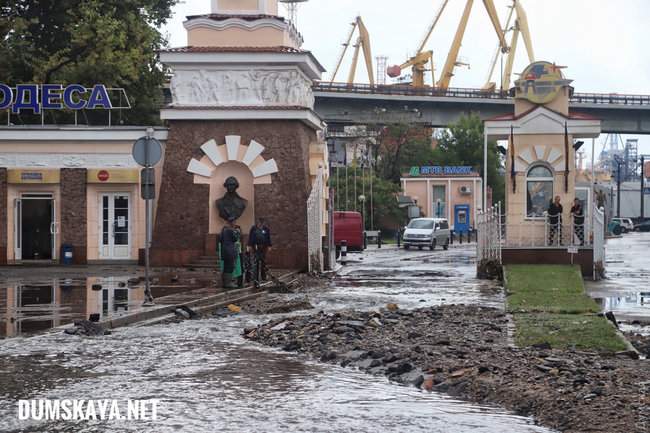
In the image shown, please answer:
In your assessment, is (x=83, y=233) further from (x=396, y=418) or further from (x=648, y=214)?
(x=648, y=214)

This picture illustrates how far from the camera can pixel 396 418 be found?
1038 cm

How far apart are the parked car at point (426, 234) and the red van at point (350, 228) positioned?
6.69 meters

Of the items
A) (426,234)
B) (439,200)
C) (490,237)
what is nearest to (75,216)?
(490,237)

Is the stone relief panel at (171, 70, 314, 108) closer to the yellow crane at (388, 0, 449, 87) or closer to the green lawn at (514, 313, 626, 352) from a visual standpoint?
the green lawn at (514, 313, 626, 352)

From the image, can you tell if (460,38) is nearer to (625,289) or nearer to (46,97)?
(46,97)

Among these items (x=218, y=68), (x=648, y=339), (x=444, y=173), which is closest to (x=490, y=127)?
(x=218, y=68)

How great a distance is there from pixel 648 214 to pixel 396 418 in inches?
5266

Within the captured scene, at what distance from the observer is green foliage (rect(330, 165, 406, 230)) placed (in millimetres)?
76438

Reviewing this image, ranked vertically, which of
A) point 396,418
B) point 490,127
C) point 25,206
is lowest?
point 396,418

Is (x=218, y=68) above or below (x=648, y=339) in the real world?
above

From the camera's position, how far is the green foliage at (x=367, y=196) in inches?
3009

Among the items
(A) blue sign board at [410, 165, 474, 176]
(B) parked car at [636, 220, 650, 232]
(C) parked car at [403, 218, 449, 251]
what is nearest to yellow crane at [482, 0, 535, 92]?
(B) parked car at [636, 220, 650, 232]

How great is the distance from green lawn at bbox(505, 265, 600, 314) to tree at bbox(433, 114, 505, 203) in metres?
65.8

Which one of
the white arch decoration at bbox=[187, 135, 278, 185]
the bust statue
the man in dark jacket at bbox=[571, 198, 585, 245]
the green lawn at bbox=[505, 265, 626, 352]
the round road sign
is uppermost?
the white arch decoration at bbox=[187, 135, 278, 185]
